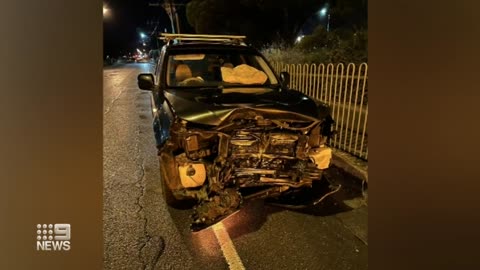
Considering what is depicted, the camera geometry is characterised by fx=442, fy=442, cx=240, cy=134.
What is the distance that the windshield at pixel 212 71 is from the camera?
14.5ft

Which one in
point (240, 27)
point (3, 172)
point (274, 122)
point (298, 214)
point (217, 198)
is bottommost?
point (298, 214)

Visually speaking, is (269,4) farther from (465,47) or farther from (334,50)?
(465,47)

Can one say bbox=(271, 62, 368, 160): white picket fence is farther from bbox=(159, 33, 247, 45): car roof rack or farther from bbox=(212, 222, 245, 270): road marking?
bbox=(212, 222, 245, 270): road marking

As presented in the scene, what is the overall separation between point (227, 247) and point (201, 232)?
0.30 metres

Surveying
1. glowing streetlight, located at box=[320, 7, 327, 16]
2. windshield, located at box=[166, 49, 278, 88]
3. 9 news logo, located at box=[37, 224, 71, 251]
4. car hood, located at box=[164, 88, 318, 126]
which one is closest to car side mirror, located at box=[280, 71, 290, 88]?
windshield, located at box=[166, 49, 278, 88]

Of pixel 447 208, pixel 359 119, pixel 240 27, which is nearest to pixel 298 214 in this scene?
pixel 447 208

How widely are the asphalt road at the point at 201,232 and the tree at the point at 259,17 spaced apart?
411 cm

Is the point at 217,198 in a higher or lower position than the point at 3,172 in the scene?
lower

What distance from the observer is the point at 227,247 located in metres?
3.29

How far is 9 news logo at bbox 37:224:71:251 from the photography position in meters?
2.94

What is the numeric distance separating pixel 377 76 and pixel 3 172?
268 centimetres

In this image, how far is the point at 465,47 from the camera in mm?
3277

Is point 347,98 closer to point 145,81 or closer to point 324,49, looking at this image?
point 145,81

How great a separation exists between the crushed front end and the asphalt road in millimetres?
227
